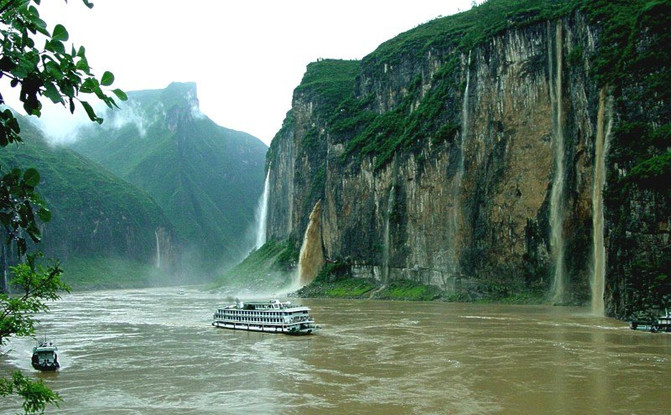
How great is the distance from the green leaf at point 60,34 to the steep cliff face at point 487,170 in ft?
152

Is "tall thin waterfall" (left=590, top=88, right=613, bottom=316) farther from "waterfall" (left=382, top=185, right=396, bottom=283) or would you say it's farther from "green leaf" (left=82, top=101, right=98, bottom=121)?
"green leaf" (left=82, top=101, right=98, bottom=121)

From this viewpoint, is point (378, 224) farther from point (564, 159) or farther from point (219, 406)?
point (219, 406)

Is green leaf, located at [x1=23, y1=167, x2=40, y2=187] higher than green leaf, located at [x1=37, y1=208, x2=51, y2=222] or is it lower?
higher

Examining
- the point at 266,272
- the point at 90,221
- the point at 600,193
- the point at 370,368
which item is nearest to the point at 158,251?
the point at 90,221

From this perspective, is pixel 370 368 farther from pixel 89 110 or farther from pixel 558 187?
pixel 558 187

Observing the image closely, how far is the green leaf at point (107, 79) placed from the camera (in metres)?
4.20

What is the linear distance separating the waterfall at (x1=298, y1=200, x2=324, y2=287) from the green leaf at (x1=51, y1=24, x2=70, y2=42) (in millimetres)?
97726

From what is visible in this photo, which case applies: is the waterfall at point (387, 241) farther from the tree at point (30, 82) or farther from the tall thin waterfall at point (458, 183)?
the tree at point (30, 82)

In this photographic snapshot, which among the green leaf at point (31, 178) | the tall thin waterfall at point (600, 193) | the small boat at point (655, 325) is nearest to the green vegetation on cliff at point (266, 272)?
the tall thin waterfall at point (600, 193)

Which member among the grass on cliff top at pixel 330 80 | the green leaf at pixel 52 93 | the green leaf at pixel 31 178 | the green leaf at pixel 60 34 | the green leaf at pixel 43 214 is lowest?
the green leaf at pixel 43 214

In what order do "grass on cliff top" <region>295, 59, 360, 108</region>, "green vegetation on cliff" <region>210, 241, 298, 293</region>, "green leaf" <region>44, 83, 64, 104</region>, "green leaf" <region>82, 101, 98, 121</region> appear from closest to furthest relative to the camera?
"green leaf" <region>44, 83, 64, 104</region> → "green leaf" <region>82, 101, 98, 121</region> → "green vegetation on cliff" <region>210, 241, 298, 293</region> → "grass on cliff top" <region>295, 59, 360, 108</region>

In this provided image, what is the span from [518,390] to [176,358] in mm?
18382

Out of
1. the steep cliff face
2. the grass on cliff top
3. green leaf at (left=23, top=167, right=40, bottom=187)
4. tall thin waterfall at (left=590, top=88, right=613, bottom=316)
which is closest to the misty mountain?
the grass on cliff top

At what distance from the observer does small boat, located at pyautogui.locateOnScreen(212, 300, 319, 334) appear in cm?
4409
